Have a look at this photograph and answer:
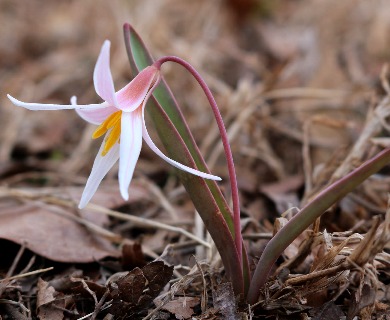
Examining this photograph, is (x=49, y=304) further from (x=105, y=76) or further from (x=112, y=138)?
(x=105, y=76)

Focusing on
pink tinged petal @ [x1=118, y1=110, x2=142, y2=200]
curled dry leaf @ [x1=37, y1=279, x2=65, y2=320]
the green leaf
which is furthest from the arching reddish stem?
curled dry leaf @ [x1=37, y1=279, x2=65, y2=320]

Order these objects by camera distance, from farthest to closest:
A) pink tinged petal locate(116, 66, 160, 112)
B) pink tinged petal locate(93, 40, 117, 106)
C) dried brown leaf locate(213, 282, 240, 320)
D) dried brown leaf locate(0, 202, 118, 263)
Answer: dried brown leaf locate(0, 202, 118, 263) < dried brown leaf locate(213, 282, 240, 320) < pink tinged petal locate(116, 66, 160, 112) < pink tinged petal locate(93, 40, 117, 106)

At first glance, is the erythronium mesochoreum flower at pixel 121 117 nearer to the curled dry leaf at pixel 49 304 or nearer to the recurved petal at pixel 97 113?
the recurved petal at pixel 97 113

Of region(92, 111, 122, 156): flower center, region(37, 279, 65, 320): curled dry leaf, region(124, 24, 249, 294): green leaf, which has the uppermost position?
region(92, 111, 122, 156): flower center

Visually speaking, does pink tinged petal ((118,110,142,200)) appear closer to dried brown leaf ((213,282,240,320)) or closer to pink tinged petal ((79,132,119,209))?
pink tinged petal ((79,132,119,209))

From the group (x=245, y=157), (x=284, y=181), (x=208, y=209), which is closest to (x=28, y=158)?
(x=245, y=157)

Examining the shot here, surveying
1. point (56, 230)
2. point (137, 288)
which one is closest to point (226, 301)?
point (137, 288)

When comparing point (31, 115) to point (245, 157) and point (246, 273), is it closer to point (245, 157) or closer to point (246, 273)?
point (245, 157)
